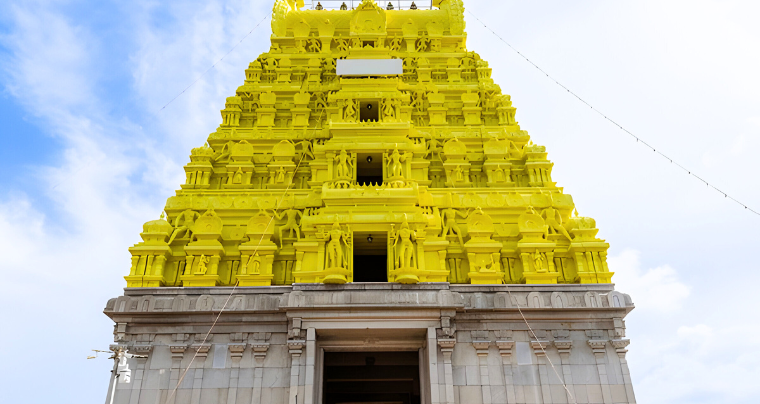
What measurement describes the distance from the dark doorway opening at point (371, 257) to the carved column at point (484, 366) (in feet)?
17.5

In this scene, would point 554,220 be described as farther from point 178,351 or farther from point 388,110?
point 178,351

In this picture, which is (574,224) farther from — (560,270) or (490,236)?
(490,236)

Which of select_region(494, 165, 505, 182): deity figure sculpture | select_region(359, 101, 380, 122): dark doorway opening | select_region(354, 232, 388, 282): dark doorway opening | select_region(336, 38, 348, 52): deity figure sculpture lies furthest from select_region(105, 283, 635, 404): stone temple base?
select_region(336, 38, 348, 52): deity figure sculpture

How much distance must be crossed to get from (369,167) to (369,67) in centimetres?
556

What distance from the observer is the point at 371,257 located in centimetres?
2389

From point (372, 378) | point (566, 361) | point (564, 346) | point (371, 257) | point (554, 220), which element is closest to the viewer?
point (566, 361)

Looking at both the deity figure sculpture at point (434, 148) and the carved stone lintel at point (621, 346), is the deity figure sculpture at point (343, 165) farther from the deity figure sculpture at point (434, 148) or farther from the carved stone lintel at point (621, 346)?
the carved stone lintel at point (621, 346)

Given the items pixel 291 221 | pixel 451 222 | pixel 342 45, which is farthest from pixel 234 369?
pixel 342 45

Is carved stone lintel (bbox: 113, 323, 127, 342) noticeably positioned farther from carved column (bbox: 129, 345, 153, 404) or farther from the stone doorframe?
→ the stone doorframe

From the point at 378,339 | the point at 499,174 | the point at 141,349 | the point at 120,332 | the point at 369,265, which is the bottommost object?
the point at 141,349

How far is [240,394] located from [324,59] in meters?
17.9

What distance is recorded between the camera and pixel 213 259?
19.7 m

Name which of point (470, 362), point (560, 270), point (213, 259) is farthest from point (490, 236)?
point (213, 259)

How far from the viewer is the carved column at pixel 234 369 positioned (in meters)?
17.1
